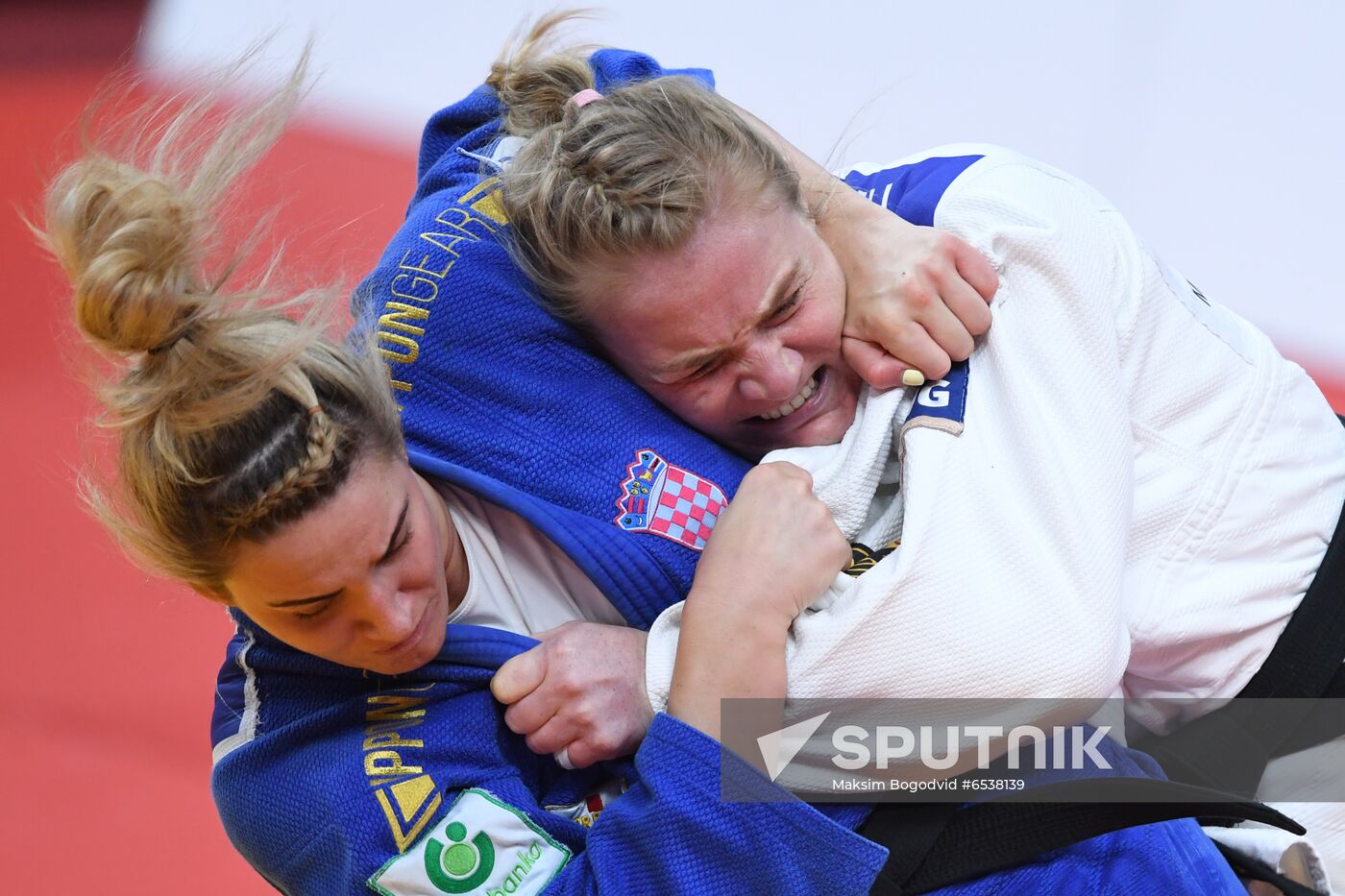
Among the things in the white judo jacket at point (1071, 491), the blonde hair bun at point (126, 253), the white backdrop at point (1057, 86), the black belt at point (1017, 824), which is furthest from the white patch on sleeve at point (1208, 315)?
the white backdrop at point (1057, 86)

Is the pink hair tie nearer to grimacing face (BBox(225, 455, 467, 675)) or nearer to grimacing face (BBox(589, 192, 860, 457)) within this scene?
grimacing face (BBox(589, 192, 860, 457))

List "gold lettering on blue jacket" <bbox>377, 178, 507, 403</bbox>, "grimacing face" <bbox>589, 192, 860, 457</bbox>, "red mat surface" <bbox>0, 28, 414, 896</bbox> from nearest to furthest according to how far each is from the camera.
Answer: "grimacing face" <bbox>589, 192, 860, 457</bbox>, "gold lettering on blue jacket" <bbox>377, 178, 507, 403</bbox>, "red mat surface" <bbox>0, 28, 414, 896</bbox>

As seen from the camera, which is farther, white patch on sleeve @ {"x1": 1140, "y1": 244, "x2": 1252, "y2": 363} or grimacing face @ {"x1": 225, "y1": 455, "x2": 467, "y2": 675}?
white patch on sleeve @ {"x1": 1140, "y1": 244, "x2": 1252, "y2": 363}

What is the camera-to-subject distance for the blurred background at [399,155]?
7.89 ft

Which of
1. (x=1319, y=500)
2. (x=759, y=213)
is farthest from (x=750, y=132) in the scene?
(x=1319, y=500)

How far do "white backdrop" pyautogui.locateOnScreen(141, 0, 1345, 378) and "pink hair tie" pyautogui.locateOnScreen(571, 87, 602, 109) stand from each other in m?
1.41

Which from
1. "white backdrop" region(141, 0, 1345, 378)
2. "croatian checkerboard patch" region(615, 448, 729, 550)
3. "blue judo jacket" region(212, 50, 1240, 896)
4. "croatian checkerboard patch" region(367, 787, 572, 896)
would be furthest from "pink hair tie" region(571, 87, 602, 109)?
"white backdrop" region(141, 0, 1345, 378)

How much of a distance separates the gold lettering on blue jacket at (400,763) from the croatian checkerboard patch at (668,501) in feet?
0.94

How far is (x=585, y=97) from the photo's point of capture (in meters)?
1.52

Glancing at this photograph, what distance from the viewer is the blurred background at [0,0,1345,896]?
2.40 metres

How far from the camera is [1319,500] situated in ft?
4.84

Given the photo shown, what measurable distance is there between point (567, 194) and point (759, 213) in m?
0.21

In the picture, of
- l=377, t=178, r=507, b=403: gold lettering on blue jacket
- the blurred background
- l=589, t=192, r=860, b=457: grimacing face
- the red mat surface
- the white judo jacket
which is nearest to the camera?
the white judo jacket

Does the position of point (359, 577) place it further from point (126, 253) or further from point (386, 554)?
point (126, 253)
